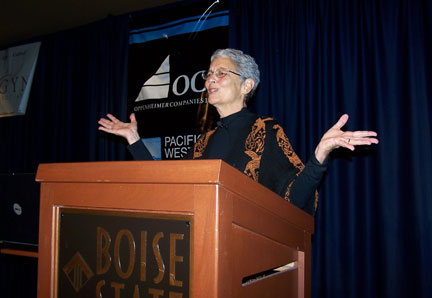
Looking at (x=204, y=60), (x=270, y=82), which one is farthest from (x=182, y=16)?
(x=270, y=82)

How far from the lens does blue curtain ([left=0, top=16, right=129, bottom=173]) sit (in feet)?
10.7

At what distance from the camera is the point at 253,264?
777mm

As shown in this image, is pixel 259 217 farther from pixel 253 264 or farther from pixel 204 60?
pixel 204 60

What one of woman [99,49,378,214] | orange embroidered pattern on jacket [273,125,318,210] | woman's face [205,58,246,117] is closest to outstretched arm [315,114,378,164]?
woman [99,49,378,214]

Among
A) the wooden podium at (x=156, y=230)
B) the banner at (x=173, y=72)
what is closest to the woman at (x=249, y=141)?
the wooden podium at (x=156, y=230)

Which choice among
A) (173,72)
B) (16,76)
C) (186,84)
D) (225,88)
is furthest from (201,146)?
(16,76)

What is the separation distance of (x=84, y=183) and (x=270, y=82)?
6.22ft

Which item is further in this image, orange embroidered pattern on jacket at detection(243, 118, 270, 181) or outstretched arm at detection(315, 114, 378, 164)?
orange embroidered pattern on jacket at detection(243, 118, 270, 181)

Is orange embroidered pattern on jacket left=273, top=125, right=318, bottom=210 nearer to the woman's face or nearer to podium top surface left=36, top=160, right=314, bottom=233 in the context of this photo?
the woman's face

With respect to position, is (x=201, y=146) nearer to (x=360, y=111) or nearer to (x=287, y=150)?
(x=287, y=150)

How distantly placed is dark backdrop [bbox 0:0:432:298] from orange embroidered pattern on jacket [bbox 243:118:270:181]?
3.14ft

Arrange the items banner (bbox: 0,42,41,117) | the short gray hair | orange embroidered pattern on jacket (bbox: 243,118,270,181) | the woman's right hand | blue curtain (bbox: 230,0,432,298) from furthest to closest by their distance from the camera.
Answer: banner (bbox: 0,42,41,117) < blue curtain (bbox: 230,0,432,298) < the short gray hair < the woman's right hand < orange embroidered pattern on jacket (bbox: 243,118,270,181)

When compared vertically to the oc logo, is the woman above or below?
below

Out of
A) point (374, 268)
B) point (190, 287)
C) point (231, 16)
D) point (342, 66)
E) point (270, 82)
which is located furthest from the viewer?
point (231, 16)
